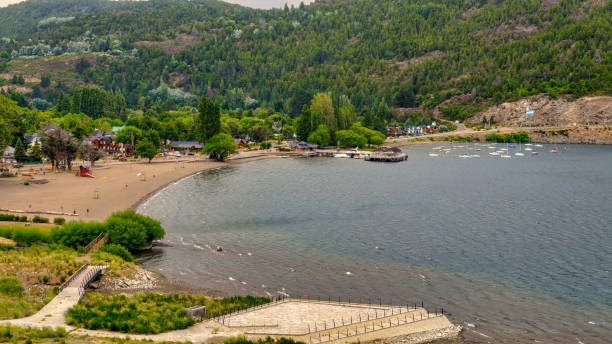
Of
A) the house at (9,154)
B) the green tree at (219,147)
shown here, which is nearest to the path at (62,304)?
the house at (9,154)

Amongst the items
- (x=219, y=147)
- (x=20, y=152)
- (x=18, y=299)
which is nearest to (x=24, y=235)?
(x=18, y=299)

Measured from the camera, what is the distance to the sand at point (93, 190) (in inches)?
3287

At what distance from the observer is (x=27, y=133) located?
178750mm

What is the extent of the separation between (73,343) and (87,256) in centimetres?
2546

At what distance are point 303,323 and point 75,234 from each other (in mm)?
36455

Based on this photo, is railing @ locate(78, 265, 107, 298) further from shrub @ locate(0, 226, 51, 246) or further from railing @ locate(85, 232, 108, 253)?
shrub @ locate(0, 226, 51, 246)

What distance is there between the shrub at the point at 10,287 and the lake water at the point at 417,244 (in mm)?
15775

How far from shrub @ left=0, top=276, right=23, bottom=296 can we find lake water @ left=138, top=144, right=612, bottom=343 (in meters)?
15.8

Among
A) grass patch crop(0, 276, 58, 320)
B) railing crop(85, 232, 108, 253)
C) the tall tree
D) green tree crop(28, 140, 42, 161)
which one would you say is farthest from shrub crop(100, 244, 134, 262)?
the tall tree

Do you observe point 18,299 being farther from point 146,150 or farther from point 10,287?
point 146,150

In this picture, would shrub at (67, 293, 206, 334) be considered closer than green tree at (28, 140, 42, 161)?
Yes

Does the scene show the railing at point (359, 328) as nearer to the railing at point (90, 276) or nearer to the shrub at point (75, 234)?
the railing at point (90, 276)

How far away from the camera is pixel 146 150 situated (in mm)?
154000

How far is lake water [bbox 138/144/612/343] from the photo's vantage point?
50.8 m
